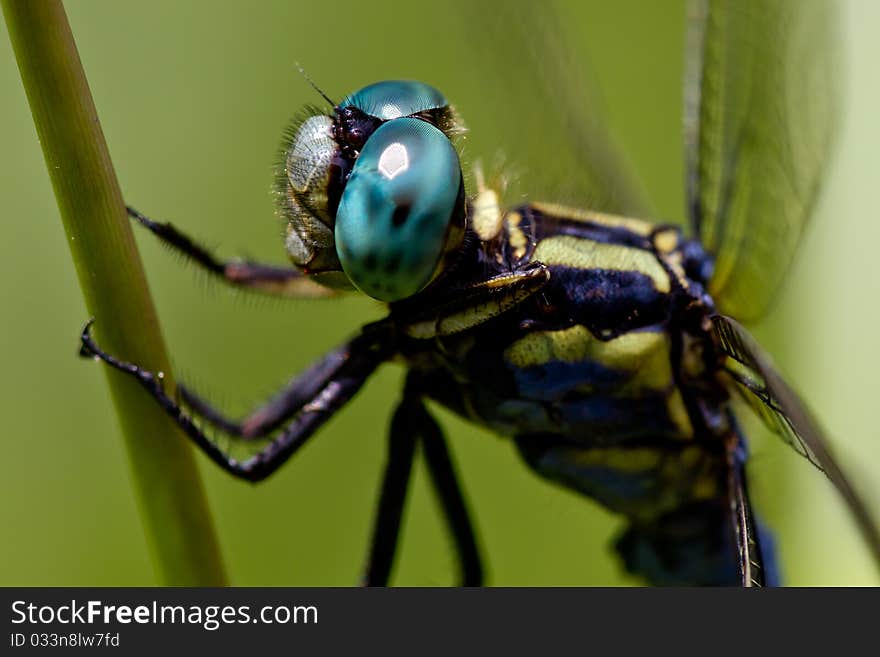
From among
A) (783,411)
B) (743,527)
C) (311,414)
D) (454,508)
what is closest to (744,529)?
(743,527)

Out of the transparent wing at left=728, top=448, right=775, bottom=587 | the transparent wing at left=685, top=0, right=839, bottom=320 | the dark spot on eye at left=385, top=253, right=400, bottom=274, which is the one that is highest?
the transparent wing at left=685, top=0, right=839, bottom=320

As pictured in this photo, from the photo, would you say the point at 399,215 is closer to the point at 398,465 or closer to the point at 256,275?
the point at 256,275

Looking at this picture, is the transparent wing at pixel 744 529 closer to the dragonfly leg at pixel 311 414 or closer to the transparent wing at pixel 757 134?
the transparent wing at pixel 757 134

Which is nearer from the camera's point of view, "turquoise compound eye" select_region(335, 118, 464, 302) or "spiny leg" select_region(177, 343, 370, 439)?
"turquoise compound eye" select_region(335, 118, 464, 302)

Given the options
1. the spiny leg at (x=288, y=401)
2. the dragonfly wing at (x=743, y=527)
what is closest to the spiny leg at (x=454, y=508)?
the spiny leg at (x=288, y=401)

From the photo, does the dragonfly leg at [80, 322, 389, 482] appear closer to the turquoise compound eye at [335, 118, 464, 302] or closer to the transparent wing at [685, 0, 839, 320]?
the turquoise compound eye at [335, 118, 464, 302]

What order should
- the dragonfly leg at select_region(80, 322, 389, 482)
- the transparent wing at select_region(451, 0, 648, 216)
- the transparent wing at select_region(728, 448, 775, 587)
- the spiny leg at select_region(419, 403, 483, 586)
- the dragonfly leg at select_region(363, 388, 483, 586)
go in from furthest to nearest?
the transparent wing at select_region(451, 0, 648, 216) < the spiny leg at select_region(419, 403, 483, 586) < the dragonfly leg at select_region(363, 388, 483, 586) < the transparent wing at select_region(728, 448, 775, 587) < the dragonfly leg at select_region(80, 322, 389, 482)

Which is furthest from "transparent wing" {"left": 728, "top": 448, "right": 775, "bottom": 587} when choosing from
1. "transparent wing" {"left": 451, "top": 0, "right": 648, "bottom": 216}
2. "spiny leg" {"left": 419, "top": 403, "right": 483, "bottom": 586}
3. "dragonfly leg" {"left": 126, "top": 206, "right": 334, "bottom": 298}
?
"dragonfly leg" {"left": 126, "top": 206, "right": 334, "bottom": 298}
